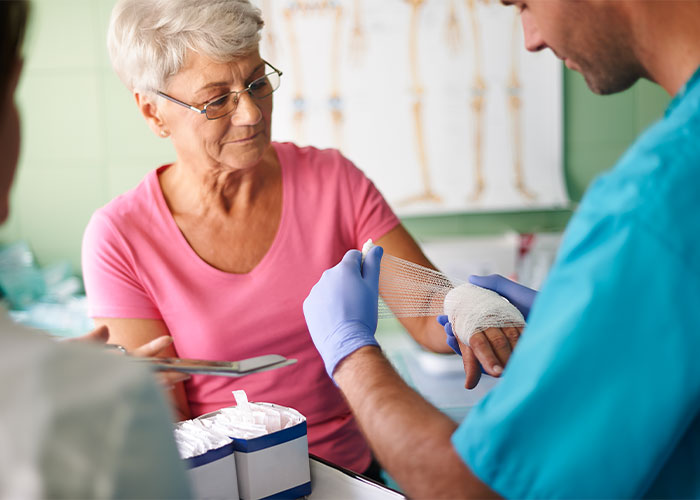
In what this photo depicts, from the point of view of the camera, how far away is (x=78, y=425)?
453 mm

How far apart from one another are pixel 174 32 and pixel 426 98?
179cm

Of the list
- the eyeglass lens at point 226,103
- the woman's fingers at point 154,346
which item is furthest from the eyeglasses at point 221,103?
the woman's fingers at point 154,346

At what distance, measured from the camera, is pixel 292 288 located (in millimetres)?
1416

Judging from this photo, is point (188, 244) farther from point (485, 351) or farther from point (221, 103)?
point (485, 351)

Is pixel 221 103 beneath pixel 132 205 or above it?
above

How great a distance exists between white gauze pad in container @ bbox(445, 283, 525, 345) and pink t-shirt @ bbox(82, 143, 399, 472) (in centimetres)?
37

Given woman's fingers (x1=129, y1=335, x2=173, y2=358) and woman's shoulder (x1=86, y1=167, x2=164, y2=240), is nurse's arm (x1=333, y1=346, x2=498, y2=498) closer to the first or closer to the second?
woman's fingers (x1=129, y1=335, x2=173, y2=358)

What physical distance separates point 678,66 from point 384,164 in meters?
2.25

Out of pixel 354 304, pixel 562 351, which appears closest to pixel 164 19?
pixel 354 304

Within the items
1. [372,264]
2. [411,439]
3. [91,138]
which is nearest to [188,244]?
[372,264]

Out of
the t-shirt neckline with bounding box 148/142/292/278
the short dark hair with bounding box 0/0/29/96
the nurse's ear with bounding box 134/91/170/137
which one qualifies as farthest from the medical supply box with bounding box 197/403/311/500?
the nurse's ear with bounding box 134/91/170/137

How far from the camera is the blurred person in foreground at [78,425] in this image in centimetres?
44

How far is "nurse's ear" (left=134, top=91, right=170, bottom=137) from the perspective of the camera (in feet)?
4.62

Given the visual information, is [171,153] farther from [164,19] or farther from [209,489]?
[209,489]
